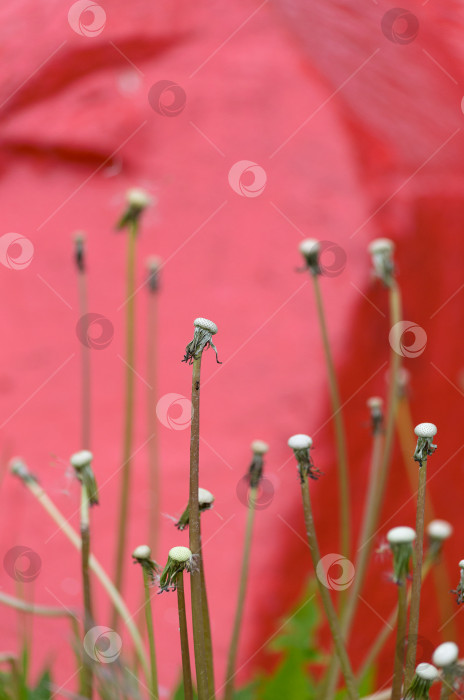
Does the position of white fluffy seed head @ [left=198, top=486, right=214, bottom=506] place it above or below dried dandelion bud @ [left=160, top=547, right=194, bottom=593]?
above

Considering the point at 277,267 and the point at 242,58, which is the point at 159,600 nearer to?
the point at 277,267

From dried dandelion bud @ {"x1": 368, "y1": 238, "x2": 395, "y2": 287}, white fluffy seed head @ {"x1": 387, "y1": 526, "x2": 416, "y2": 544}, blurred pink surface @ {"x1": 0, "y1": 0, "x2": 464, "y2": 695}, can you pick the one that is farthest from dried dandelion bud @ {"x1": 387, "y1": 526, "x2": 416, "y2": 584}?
A: blurred pink surface @ {"x1": 0, "y1": 0, "x2": 464, "y2": 695}

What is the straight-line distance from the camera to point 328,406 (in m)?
→ 0.61

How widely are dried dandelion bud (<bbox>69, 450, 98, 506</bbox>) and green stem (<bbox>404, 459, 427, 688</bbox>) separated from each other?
9cm

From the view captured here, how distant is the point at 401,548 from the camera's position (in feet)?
0.61

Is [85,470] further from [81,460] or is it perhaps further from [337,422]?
[337,422]

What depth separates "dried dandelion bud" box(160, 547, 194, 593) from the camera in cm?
17

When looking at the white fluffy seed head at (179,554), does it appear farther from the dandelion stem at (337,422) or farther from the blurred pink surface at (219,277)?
the blurred pink surface at (219,277)

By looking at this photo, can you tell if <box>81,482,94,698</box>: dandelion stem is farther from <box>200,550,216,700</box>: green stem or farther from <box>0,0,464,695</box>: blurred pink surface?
<box>0,0,464,695</box>: blurred pink surface

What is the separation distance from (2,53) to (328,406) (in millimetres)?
324

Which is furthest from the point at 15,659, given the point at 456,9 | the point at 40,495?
the point at 456,9

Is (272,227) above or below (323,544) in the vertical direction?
above

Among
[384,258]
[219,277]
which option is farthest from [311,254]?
[219,277]

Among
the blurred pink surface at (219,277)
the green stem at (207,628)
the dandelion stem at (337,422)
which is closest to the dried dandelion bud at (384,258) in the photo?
the dandelion stem at (337,422)
